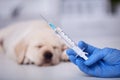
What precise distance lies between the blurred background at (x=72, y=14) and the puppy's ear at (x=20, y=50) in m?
0.84

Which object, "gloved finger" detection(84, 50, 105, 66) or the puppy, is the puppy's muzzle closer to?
the puppy

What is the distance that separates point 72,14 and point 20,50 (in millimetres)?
1114

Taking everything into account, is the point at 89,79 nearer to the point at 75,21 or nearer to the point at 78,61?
the point at 78,61

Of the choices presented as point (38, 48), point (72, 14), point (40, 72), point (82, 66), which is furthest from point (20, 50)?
point (72, 14)

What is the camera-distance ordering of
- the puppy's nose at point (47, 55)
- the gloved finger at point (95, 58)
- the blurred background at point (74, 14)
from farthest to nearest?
Result: the blurred background at point (74, 14) < the puppy's nose at point (47, 55) < the gloved finger at point (95, 58)

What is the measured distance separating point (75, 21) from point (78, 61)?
131cm

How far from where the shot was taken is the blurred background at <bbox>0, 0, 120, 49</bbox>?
7.00 feet

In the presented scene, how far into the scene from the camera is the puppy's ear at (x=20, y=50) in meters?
1.20

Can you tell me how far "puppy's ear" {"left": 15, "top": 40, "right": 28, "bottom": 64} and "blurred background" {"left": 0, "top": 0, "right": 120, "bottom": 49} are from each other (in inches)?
33.1

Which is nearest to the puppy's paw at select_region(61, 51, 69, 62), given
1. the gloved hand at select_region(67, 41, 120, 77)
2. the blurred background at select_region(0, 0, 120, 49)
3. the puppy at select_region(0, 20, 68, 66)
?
the puppy at select_region(0, 20, 68, 66)

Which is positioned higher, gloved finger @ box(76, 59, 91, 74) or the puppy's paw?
the puppy's paw

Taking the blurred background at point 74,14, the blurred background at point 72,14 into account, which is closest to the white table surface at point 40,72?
the blurred background at point 74,14

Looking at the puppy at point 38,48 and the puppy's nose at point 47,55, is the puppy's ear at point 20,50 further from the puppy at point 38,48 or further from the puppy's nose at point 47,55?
the puppy's nose at point 47,55

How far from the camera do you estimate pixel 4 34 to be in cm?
162
